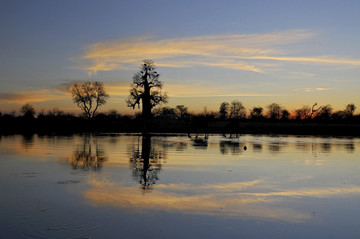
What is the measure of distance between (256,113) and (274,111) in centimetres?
945

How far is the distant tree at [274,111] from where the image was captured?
160012 millimetres

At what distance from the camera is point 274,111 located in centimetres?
16238

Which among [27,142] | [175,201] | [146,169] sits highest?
[27,142]

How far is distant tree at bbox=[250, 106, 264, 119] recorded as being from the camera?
156 meters

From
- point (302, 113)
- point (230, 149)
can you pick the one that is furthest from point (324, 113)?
point (230, 149)

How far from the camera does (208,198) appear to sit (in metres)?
12.2

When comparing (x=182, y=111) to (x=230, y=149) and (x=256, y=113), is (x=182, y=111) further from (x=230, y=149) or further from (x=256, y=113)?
(x=230, y=149)

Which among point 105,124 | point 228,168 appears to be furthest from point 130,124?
point 228,168

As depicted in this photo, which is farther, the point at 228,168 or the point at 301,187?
the point at 228,168

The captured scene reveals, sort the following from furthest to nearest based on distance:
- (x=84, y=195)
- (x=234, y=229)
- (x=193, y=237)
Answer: (x=84, y=195)
(x=234, y=229)
(x=193, y=237)

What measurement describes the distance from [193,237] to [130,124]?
84280 mm

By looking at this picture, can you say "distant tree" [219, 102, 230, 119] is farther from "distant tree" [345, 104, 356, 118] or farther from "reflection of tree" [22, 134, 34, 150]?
"reflection of tree" [22, 134, 34, 150]

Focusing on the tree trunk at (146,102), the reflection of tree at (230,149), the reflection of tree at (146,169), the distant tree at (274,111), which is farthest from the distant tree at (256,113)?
the reflection of tree at (146,169)

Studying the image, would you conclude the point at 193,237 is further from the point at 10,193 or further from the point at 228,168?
the point at 228,168
